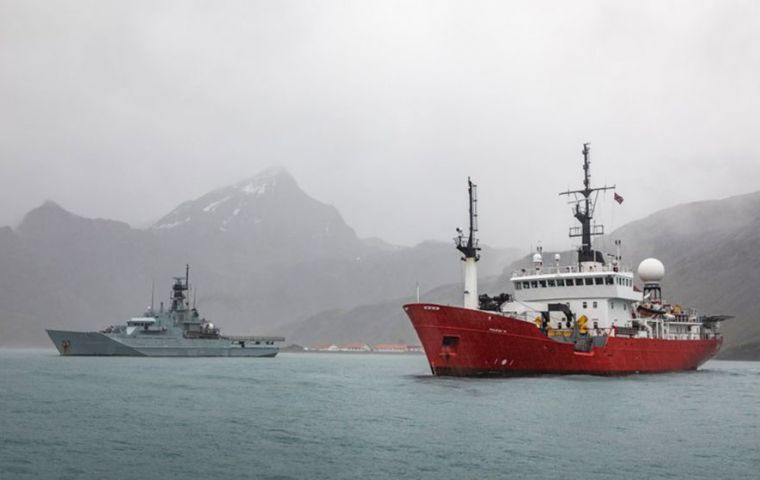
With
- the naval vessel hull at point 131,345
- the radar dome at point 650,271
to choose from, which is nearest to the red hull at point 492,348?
the radar dome at point 650,271

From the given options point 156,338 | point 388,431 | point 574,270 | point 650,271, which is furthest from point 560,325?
point 156,338

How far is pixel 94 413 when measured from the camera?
39.5 m

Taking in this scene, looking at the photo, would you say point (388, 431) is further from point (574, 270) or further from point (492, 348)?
point (574, 270)

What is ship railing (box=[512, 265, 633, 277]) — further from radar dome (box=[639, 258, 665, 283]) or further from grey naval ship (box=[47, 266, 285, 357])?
grey naval ship (box=[47, 266, 285, 357])

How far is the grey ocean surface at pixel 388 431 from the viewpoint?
85.9 ft

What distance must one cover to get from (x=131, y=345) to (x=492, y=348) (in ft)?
252

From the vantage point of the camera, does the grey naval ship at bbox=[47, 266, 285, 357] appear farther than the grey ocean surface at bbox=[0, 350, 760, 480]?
Yes

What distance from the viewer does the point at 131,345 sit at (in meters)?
114

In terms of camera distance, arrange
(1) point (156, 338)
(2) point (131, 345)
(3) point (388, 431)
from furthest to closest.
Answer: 1. (1) point (156, 338)
2. (2) point (131, 345)
3. (3) point (388, 431)

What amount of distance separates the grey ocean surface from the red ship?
6.32 feet

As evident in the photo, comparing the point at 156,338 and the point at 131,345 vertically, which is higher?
the point at 156,338

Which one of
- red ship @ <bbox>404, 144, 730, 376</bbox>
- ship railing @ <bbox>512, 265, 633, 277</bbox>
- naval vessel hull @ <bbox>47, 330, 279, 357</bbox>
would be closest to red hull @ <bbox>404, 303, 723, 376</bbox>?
red ship @ <bbox>404, 144, 730, 376</bbox>

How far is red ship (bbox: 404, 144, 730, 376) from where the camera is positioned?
2082 inches

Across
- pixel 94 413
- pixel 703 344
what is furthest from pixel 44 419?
pixel 703 344
